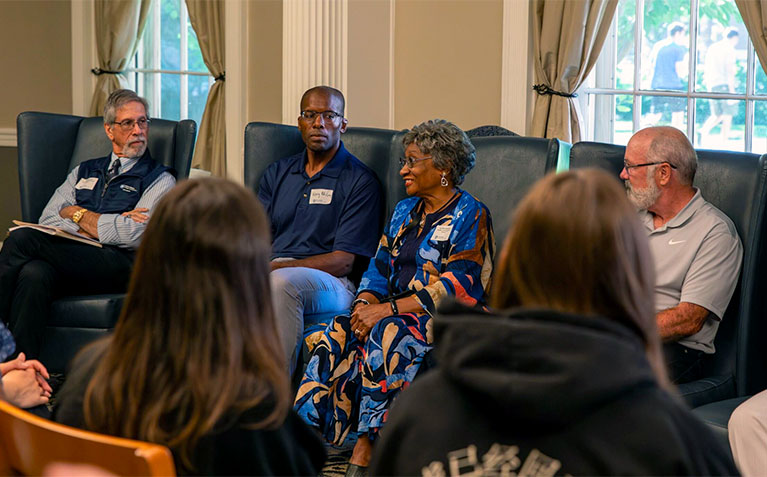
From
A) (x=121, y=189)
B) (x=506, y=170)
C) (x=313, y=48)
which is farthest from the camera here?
(x=313, y=48)

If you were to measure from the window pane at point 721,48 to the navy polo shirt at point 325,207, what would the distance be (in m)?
1.68

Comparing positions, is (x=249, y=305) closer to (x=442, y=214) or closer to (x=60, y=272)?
(x=442, y=214)

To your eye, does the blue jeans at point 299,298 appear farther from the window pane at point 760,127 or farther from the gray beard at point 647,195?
the window pane at point 760,127

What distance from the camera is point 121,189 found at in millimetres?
4074

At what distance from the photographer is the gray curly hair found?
323 cm

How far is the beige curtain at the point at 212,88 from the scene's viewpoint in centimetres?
555

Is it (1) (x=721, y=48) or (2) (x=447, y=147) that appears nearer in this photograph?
(2) (x=447, y=147)

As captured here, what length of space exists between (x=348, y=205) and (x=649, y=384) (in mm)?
2627

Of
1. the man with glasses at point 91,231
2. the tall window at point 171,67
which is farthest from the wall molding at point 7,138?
the man with glasses at point 91,231

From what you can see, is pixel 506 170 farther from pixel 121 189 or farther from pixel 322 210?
pixel 121 189

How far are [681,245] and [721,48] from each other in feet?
5.61

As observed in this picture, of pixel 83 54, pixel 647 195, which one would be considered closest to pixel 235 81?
pixel 83 54

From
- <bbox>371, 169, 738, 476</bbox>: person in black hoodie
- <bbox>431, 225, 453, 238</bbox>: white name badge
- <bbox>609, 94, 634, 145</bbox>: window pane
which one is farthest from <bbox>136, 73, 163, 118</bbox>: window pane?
<bbox>371, 169, 738, 476</bbox>: person in black hoodie

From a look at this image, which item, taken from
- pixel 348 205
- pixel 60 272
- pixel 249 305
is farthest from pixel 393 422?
pixel 60 272
